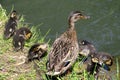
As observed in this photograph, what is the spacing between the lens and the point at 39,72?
249 inches

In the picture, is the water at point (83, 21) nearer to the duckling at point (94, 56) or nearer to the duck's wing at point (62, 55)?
the duckling at point (94, 56)

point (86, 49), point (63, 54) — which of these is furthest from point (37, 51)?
point (86, 49)

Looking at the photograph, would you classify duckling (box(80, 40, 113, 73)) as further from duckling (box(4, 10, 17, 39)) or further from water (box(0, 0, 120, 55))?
water (box(0, 0, 120, 55))

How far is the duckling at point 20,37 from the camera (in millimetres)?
6973

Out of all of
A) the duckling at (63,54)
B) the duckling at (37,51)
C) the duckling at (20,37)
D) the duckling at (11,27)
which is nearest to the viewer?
the duckling at (63,54)

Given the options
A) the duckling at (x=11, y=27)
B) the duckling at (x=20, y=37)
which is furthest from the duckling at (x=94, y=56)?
the duckling at (x=11, y=27)

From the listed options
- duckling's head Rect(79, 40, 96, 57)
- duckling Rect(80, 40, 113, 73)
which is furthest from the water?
duckling Rect(80, 40, 113, 73)

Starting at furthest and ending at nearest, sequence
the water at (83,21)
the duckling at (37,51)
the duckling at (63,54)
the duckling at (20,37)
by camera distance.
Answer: the water at (83,21) → the duckling at (20,37) → the duckling at (37,51) → the duckling at (63,54)

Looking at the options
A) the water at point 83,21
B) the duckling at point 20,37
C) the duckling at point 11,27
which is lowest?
the duckling at point 20,37

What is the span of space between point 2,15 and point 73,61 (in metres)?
2.75

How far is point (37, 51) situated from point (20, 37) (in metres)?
0.57

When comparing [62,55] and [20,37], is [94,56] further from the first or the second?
[20,37]

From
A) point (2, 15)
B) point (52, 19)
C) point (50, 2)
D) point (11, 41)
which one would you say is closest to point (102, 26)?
point (52, 19)

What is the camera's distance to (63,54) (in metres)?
6.15
